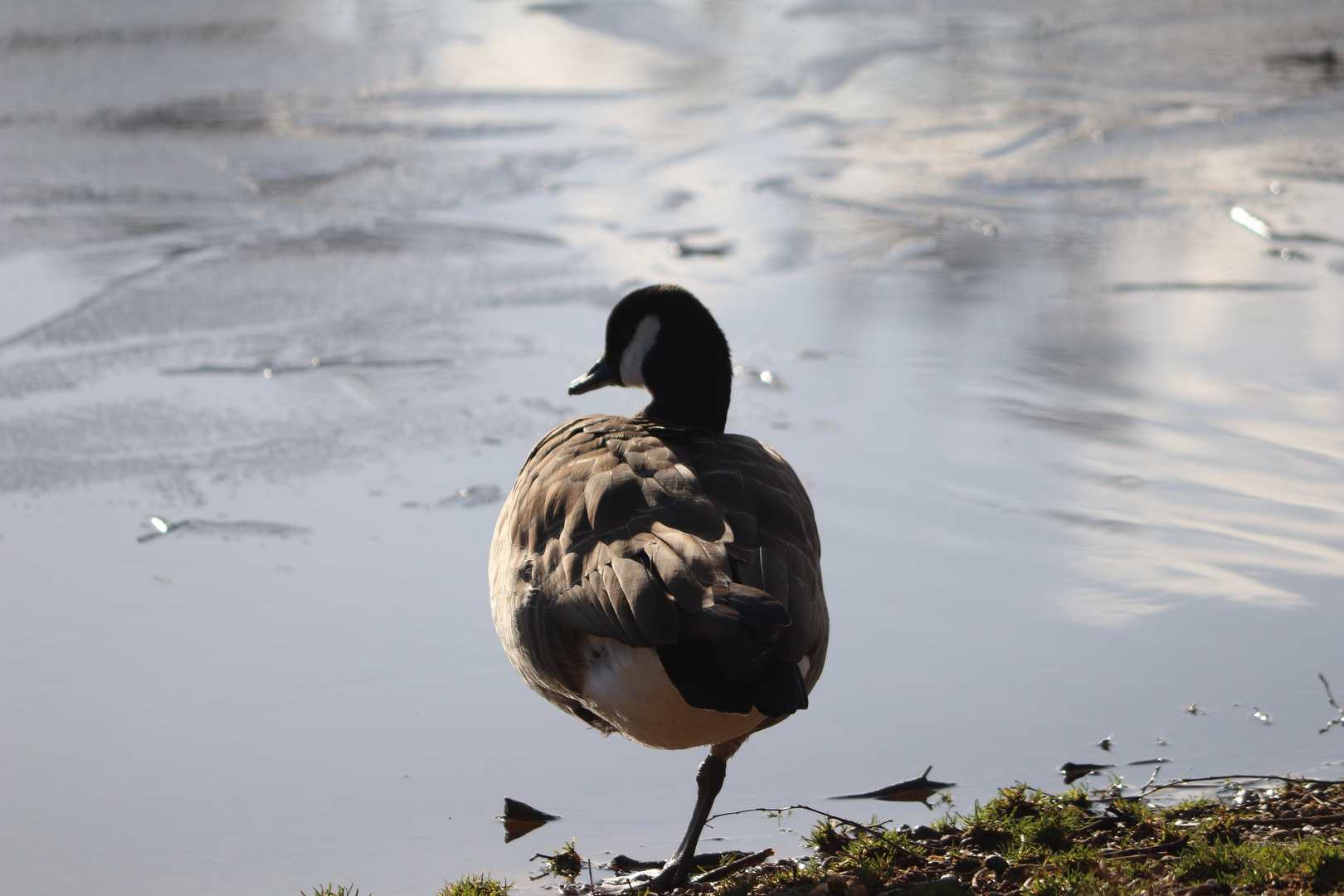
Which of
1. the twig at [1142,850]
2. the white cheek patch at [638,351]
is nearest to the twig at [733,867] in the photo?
the twig at [1142,850]

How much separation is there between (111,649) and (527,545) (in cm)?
178

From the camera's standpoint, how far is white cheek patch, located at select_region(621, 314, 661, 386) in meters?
4.26

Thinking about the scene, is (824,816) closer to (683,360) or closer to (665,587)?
(665,587)

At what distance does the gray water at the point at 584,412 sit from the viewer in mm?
3750

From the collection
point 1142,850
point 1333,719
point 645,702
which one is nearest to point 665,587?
point 645,702

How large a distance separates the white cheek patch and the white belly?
4.70 ft

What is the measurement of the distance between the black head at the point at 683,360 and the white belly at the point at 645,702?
47.4 inches

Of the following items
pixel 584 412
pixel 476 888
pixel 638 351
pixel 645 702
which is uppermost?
pixel 638 351

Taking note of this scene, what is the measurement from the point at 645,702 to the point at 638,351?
1.63 metres

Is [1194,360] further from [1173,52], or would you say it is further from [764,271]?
[1173,52]

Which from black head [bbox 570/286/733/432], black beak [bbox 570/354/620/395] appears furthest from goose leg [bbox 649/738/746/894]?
black beak [bbox 570/354/620/395]

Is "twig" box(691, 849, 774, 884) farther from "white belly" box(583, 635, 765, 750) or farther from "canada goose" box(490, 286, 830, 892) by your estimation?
"white belly" box(583, 635, 765, 750)

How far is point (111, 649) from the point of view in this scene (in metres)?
4.30

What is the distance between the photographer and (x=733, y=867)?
10.6 ft
